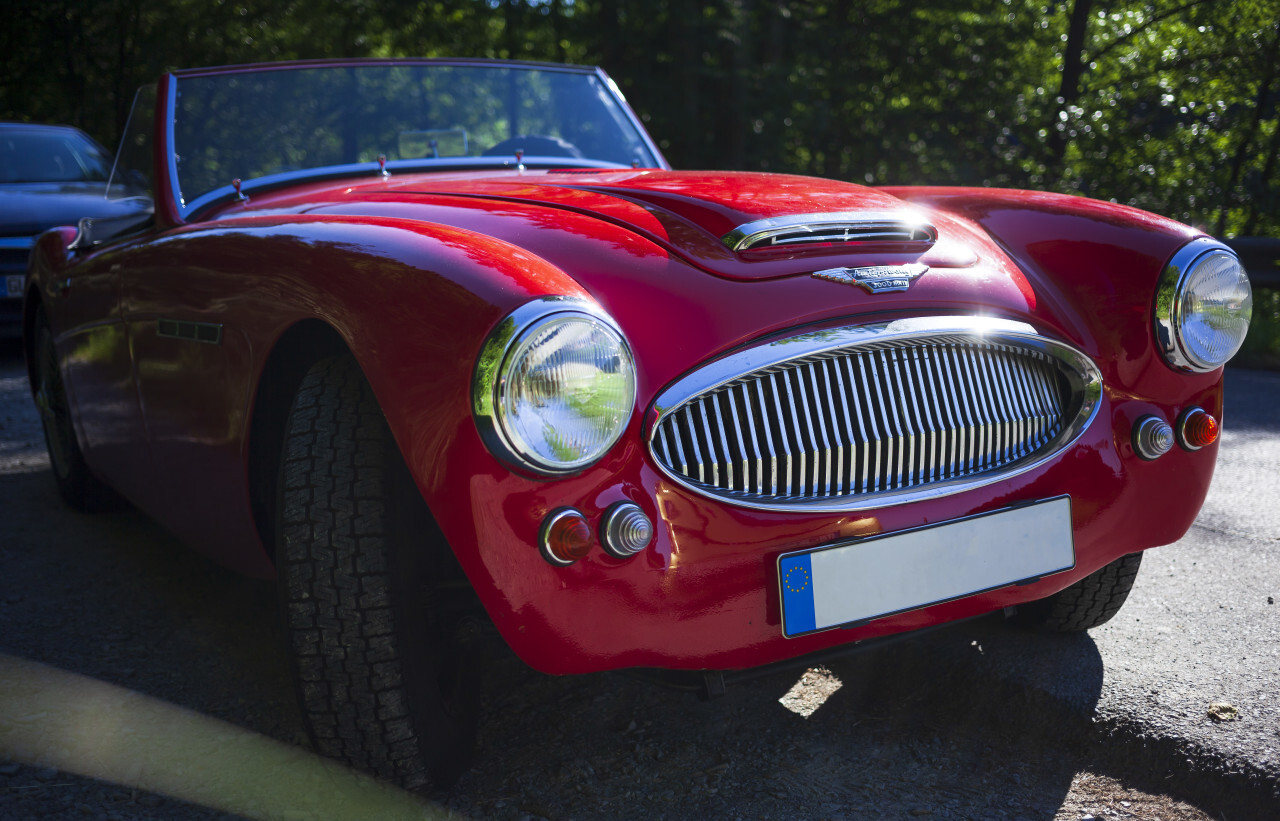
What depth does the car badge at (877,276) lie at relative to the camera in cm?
175

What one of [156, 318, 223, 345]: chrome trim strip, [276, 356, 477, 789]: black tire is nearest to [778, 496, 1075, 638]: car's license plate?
[276, 356, 477, 789]: black tire

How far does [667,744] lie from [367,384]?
35.5 inches

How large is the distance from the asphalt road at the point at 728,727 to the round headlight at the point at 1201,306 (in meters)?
0.67

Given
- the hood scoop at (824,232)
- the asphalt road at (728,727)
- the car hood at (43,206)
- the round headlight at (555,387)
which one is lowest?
the asphalt road at (728,727)

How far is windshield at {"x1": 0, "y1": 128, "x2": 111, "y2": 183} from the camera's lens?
23.6ft

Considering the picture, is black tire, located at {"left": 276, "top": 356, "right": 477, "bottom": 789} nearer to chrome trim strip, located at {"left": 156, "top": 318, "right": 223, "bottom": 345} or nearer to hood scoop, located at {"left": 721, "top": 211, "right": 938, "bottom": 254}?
chrome trim strip, located at {"left": 156, "top": 318, "right": 223, "bottom": 345}

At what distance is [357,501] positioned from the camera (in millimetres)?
1677

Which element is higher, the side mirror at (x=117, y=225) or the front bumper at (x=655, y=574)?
the side mirror at (x=117, y=225)

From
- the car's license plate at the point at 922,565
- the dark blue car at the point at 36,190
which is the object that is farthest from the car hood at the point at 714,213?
the dark blue car at the point at 36,190

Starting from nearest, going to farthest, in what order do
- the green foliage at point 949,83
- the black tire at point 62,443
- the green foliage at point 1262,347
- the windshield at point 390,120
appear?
1. the windshield at point 390,120
2. the black tire at point 62,443
3. the green foliage at point 1262,347
4. the green foliage at point 949,83

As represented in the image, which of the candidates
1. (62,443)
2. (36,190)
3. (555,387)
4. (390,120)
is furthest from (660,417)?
(36,190)

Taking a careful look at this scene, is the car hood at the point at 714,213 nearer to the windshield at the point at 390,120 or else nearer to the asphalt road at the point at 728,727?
the windshield at the point at 390,120

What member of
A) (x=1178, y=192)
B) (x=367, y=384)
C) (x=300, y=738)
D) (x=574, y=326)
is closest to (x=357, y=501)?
(x=367, y=384)

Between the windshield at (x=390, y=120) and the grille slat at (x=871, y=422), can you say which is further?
the windshield at (x=390, y=120)
